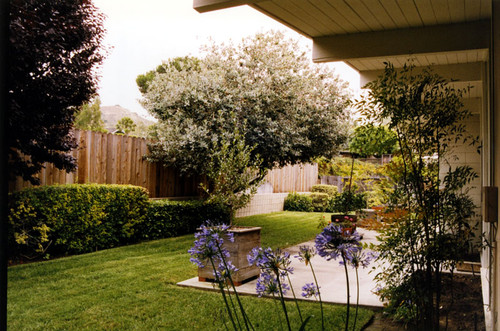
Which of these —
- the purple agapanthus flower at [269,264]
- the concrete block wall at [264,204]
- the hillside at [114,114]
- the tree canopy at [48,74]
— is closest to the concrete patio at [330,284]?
the purple agapanthus flower at [269,264]

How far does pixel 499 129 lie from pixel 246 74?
722 cm

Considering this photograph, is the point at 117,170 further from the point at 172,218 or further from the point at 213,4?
the point at 213,4

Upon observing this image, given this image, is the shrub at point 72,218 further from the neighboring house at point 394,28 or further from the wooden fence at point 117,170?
the neighboring house at point 394,28

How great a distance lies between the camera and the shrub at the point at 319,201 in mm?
15883

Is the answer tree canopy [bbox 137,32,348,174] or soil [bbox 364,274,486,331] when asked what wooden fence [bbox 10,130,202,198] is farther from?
soil [bbox 364,274,486,331]

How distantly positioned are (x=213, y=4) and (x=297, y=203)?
13082 mm

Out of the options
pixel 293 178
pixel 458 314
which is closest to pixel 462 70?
pixel 458 314

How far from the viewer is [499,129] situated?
1.96 m

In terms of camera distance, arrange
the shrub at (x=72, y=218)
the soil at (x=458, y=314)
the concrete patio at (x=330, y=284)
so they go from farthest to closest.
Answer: the shrub at (x=72, y=218)
the concrete patio at (x=330, y=284)
the soil at (x=458, y=314)

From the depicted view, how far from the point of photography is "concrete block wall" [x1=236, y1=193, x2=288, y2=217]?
504 inches

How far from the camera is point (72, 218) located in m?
6.52

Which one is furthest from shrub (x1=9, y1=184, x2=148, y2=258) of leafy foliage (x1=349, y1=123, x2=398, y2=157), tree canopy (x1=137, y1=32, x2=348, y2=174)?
leafy foliage (x1=349, y1=123, x2=398, y2=157)

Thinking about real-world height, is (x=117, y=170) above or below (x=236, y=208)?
above

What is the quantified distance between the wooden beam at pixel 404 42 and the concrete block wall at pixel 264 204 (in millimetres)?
8165
